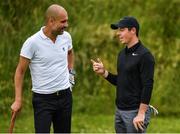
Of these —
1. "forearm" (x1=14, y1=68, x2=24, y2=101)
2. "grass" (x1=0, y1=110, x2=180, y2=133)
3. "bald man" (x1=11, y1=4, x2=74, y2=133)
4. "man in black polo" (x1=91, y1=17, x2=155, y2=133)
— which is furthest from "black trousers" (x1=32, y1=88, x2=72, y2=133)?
"grass" (x1=0, y1=110, x2=180, y2=133)

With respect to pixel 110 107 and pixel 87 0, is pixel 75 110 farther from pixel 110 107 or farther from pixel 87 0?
pixel 87 0

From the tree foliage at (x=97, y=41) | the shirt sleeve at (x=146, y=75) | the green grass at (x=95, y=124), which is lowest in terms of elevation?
the green grass at (x=95, y=124)

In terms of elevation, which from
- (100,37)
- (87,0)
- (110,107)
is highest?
(87,0)

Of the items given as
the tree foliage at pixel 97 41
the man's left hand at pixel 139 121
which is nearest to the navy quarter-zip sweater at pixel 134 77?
the man's left hand at pixel 139 121

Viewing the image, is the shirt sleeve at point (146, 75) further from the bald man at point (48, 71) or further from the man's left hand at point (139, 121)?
the bald man at point (48, 71)

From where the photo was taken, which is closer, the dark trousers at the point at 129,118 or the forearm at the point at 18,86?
the dark trousers at the point at 129,118

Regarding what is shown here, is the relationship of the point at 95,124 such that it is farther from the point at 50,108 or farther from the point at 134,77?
the point at 134,77

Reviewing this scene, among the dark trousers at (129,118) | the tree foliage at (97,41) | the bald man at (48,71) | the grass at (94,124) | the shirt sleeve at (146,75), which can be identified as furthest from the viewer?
the tree foliage at (97,41)

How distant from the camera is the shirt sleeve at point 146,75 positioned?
5.19m

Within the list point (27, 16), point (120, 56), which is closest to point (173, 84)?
point (27, 16)

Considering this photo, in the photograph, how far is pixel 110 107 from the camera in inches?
442

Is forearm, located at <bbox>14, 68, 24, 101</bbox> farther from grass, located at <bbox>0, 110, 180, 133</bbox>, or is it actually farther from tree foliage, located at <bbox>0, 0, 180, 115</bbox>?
tree foliage, located at <bbox>0, 0, 180, 115</bbox>

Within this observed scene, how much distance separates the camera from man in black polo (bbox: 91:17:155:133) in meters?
5.20

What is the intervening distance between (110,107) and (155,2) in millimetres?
2478
